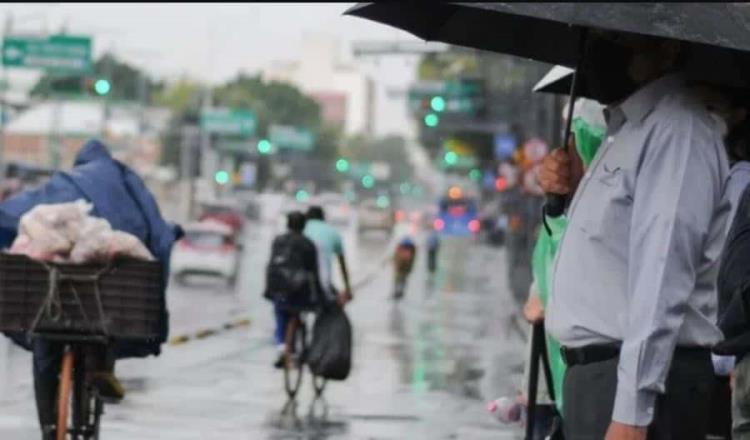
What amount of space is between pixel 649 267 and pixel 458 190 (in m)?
111

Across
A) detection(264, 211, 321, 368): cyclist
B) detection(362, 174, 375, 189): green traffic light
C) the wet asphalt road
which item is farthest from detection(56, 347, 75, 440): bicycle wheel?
detection(362, 174, 375, 189): green traffic light

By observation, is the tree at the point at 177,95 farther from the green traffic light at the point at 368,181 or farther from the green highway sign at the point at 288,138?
the green highway sign at the point at 288,138

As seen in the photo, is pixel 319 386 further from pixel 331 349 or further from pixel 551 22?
pixel 551 22

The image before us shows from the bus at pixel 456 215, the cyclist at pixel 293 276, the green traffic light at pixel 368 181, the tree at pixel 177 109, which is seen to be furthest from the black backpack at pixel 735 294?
the green traffic light at pixel 368 181

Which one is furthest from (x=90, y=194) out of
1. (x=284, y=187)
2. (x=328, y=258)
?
(x=284, y=187)

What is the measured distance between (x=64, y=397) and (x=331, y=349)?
6.41 meters

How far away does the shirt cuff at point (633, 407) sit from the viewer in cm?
441

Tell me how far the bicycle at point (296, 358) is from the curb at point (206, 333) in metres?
5.58

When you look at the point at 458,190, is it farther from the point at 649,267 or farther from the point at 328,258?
the point at 649,267

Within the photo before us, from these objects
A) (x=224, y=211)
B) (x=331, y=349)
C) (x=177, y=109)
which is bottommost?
(x=224, y=211)

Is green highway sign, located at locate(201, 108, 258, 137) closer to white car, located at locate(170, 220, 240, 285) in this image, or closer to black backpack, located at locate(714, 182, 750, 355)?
white car, located at locate(170, 220, 240, 285)

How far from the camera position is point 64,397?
30.5ft

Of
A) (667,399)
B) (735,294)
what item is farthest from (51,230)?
(667,399)

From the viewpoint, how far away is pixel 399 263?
39594 mm
